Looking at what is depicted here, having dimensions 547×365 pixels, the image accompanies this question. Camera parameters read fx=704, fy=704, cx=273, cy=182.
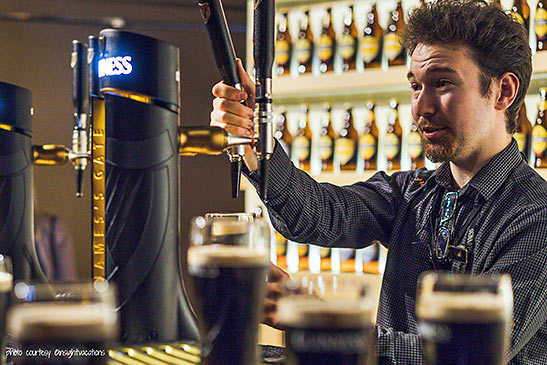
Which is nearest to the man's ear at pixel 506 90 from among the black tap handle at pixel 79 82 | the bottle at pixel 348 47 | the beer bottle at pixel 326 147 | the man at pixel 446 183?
the man at pixel 446 183

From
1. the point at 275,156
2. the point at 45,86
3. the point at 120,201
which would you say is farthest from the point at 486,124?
the point at 45,86

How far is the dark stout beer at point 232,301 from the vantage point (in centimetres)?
63

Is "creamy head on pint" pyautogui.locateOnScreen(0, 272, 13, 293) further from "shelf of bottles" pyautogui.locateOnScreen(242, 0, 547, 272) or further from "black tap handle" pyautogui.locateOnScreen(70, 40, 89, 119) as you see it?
"shelf of bottles" pyautogui.locateOnScreen(242, 0, 547, 272)

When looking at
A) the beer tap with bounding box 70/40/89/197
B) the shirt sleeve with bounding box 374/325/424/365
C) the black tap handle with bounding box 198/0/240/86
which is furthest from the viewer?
the beer tap with bounding box 70/40/89/197

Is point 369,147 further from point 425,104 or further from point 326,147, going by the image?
point 425,104

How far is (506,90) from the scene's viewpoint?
1.90 metres

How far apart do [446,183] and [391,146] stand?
1.19 m

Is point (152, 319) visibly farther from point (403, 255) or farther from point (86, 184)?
point (86, 184)

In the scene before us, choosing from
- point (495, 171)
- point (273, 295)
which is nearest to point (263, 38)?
point (273, 295)

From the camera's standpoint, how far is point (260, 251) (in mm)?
649

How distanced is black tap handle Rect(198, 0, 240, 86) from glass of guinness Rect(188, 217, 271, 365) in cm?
31

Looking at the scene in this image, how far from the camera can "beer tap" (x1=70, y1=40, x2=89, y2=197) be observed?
1238 mm

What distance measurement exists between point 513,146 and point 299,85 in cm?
140

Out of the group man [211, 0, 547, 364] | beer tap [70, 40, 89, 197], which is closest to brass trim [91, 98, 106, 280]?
beer tap [70, 40, 89, 197]
